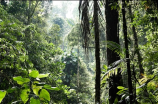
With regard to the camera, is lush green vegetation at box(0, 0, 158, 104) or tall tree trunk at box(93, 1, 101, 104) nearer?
lush green vegetation at box(0, 0, 158, 104)

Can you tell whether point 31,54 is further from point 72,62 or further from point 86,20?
point 72,62

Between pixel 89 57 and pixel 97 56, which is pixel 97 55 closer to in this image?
pixel 97 56

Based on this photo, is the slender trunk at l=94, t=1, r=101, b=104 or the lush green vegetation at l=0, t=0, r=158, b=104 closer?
the lush green vegetation at l=0, t=0, r=158, b=104

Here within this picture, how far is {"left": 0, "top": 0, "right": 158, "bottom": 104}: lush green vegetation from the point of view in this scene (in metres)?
1.42

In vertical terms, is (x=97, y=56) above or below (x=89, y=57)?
above

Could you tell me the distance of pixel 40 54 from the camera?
546cm

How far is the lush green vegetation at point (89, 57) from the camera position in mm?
1416

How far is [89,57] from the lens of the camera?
6.25 metres

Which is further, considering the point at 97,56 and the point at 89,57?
the point at 89,57

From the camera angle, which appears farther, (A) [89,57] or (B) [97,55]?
(A) [89,57]

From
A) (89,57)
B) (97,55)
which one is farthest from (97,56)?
(89,57)

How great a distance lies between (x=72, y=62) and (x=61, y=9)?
3119 cm

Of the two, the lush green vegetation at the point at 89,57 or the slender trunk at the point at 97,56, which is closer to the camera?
the lush green vegetation at the point at 89,57

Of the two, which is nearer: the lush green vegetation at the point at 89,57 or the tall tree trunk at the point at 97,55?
the lush green vegetation at the point at 89,57
